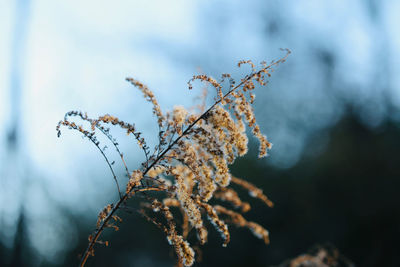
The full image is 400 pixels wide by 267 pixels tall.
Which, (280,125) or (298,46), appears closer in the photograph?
(280,125)

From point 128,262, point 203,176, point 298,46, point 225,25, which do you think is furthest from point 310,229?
point 203,176

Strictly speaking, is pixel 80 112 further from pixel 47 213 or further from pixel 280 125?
pixel 47 213

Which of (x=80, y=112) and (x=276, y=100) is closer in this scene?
(x=80, y=112)

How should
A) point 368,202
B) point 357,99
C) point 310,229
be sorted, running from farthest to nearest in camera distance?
1. point 357,99
2. point 310,229
3. point 368,202

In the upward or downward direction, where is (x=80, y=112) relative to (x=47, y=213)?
downward

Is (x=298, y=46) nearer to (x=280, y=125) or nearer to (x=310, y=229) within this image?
(x=280, y=125)


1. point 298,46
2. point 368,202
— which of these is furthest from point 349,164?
point 298,46

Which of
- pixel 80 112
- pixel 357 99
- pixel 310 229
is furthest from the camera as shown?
pixel 357 99

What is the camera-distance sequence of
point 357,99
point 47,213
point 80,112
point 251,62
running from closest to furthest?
point 80,112
point 251,62
point 357,99
point 47,213

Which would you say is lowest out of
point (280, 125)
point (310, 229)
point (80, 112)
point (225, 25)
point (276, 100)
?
point (80, 112)
